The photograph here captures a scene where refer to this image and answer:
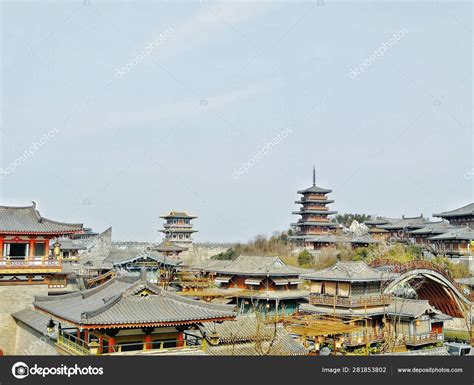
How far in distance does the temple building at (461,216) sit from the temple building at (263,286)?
30068 millimetres

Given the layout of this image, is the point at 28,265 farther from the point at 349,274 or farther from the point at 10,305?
the point at 349,274

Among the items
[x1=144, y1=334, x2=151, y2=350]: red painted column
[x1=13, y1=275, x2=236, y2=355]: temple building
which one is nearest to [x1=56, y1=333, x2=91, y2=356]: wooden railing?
[x1=13, y1=275, x2=236, y2=355]: temple building

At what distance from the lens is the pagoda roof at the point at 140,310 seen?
16.3 metres

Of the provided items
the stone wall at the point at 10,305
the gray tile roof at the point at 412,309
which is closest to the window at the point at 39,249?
the stone wall at the point at 10,305

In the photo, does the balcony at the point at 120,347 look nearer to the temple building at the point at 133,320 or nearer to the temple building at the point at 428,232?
the temple building at the point at 133,320

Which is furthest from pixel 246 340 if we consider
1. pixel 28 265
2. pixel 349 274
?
pixel 28 265

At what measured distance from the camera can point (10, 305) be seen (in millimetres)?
27719

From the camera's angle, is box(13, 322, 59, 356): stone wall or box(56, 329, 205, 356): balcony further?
box(13, 322, 59, 356): stone wall

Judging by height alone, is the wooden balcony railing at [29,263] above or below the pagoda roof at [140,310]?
above

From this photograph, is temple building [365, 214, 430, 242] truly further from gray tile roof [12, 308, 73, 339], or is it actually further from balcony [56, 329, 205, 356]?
balcony [56, 329, 205, 356]

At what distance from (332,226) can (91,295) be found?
5664cm

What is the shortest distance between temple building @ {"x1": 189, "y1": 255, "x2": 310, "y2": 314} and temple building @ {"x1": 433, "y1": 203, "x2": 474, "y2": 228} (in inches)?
1184

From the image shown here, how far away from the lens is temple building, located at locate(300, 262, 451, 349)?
32188 millimetres
